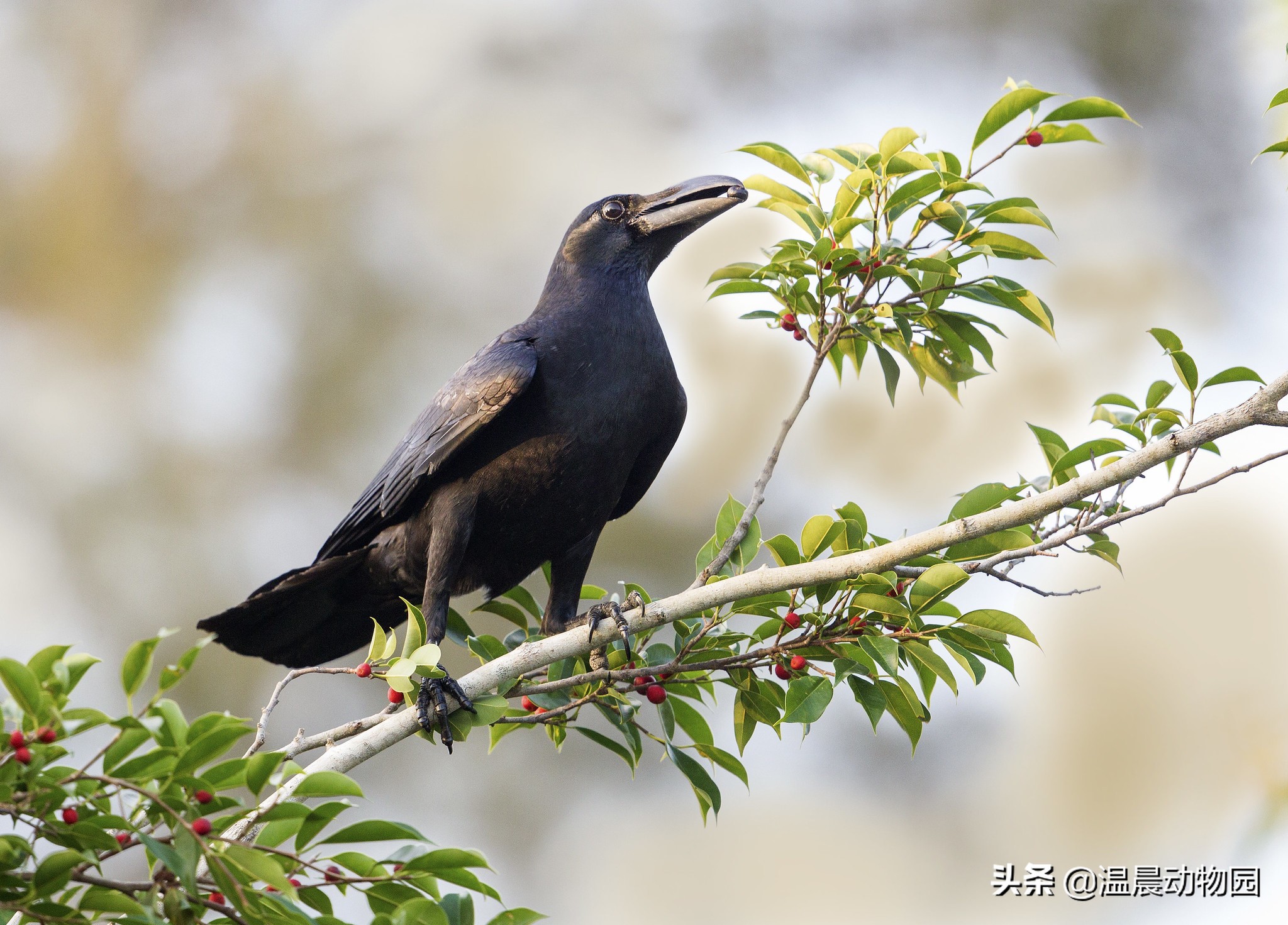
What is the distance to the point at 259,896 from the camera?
1733 millimetres

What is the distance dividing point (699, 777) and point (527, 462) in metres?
1.10

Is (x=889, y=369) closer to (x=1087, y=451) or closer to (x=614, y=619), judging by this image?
(x=1087, y=451)

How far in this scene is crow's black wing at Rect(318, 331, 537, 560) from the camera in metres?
3.39

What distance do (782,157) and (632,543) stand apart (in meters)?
7.14

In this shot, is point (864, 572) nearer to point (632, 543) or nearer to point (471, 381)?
point (471, 381)

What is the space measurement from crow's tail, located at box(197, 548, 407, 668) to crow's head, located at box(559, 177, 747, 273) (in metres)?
1.30

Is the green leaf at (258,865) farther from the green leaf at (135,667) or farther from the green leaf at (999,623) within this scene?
the green leaf at (999,623)

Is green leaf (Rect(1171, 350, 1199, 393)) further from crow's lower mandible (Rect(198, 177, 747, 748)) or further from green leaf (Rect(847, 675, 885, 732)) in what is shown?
crow's lower mandible (Rect(198, 177, 747, 748))

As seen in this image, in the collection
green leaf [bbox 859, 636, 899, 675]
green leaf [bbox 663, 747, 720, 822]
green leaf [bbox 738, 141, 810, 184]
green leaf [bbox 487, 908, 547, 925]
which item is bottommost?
green leaf [bbox 663, 747, 720, 822]

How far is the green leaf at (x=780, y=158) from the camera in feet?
10.00

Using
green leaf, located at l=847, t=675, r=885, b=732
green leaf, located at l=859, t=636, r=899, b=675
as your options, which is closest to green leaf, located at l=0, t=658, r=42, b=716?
green leaf, located at l=859, t=636, r=899, b=675

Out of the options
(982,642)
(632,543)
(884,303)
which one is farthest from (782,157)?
(632,543)

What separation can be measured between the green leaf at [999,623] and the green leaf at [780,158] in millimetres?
1320

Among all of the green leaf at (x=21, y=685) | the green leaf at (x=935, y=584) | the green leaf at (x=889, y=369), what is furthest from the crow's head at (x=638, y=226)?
the green leaf at (x=21, y=685)
